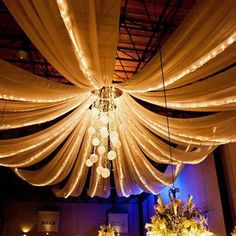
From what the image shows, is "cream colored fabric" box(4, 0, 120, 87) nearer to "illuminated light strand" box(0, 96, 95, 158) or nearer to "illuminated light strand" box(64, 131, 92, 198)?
"illuminated light strand" box(0, 96, 95, 158)

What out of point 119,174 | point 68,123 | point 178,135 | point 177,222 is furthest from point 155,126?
point 119,174

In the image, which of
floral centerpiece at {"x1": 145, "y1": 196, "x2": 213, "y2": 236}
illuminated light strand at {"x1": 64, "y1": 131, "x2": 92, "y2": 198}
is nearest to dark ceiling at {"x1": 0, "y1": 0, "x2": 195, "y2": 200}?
illuminated light strand at {"x1": 64, "y1": 131, "x2": 92, "y2": 198}

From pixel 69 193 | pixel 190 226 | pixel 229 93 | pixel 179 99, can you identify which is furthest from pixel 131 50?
pixel 69 193

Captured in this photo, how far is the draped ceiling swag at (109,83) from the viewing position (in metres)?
2.29

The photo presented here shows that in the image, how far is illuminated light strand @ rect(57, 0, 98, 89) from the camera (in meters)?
2.19

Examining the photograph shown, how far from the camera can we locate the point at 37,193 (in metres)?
11.7

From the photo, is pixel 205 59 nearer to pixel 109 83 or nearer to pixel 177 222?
pixel 109 83

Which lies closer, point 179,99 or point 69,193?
point 179,99

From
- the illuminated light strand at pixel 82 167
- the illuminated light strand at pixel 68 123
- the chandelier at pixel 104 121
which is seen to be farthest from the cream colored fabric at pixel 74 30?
the illuminated light strand at pixel 82 167

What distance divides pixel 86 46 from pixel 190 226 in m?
2.42

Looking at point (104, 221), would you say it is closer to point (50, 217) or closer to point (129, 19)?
point (50, 217)

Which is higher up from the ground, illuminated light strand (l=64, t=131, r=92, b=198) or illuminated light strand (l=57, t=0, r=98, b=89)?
illuminated light strand (l=57, t=0, r=98, b=89)

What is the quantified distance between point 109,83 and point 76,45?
75cm

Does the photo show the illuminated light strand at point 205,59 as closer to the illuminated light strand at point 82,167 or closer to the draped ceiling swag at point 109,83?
the draped ceiling swag at point 109,83
